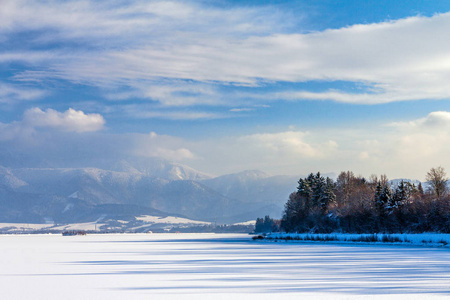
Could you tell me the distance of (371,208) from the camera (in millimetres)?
119562

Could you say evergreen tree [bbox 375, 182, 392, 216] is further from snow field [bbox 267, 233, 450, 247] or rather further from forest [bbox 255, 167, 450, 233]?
snow field [bbox 267, 233, 450, 247]

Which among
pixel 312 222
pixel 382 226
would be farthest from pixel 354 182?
pixel 382 226

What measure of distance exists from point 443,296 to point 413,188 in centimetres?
12742

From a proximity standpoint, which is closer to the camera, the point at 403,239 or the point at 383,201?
the point at 403,239

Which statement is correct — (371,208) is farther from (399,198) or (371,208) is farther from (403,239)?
(403,239)

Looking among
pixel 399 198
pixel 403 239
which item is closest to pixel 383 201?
pixel 399 198

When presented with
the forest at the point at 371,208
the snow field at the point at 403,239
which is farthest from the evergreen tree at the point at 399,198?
the snow field at the point at 403,239

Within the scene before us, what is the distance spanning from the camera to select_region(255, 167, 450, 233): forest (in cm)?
10344

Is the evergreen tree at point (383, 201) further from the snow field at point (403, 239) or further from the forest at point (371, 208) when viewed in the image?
the snow field at point (403, 239)

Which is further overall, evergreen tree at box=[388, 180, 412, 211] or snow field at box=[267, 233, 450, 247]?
evergreen tree at box=[388, 180, 412, 211]

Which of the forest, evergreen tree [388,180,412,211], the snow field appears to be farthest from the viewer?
evergreen tree [388,180,412,211]

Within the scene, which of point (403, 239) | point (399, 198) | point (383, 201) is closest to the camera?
point (403, 239)

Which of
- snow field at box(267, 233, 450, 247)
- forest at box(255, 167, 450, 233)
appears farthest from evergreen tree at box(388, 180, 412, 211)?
snow field at box(267, 233, 450, 247)

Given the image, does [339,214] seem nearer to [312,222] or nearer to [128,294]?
[312,222]
